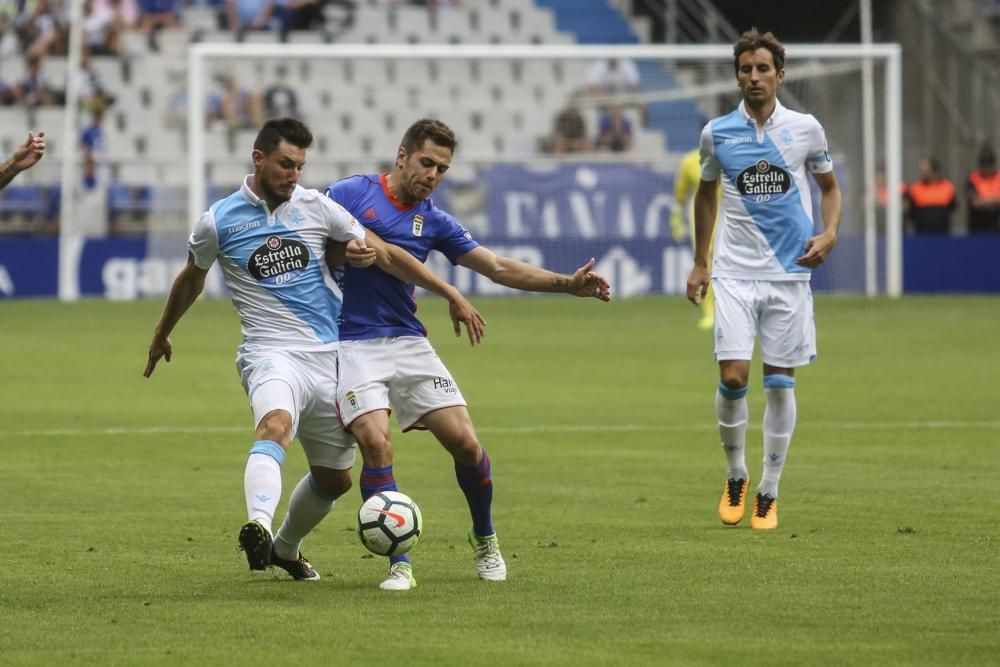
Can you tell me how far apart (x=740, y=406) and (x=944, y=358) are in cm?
1070

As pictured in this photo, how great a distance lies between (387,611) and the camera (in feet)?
22.0

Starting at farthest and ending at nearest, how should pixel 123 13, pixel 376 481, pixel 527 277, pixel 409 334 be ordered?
1. pixel 123 13
2. pixel 527 277
3. pixel 409 334
4. pixel 376 481

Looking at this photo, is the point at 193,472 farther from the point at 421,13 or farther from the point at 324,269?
the point at 421,13

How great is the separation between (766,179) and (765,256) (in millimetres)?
391

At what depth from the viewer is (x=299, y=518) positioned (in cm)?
759

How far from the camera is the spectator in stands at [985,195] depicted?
1259 inches

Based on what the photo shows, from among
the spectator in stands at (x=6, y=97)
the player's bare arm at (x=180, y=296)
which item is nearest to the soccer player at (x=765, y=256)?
the player's bare arm at (x=180, y=296)

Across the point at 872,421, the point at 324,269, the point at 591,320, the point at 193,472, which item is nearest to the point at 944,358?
the point at 872,421

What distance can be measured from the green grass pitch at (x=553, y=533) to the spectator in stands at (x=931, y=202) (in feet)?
43.9

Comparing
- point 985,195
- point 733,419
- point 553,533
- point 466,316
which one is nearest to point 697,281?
point 733,419

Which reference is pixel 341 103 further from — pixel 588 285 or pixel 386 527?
pixel 386 527

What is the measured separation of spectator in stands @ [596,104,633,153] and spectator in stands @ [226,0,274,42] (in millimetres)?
7222

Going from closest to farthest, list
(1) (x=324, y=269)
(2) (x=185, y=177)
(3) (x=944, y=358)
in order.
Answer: (1) (x=324, y=269), (3) (x=944, y=358), (2) (x=185, y=177)

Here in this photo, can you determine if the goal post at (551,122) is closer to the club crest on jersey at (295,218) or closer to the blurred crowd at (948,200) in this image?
the blurred crowd at (948,200)
